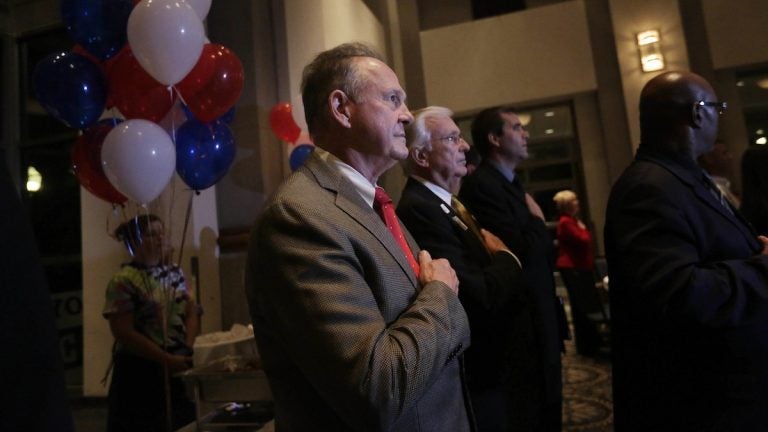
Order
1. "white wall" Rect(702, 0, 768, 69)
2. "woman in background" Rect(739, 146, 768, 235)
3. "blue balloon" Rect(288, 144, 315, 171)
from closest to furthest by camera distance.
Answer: "woman in background" Rect(739, 146, 768, 235), "blue balloon" Rect(288, 144, 315, 171), "white wall" Rect(702, 0, 768, 69)

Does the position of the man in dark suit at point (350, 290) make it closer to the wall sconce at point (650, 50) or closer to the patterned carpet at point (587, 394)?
the patterned carpet at point (587, 394)

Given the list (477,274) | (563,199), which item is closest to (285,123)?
(477,274)

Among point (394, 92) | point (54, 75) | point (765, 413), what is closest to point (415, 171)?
point (394, 92)

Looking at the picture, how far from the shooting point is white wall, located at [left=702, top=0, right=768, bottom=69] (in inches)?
244

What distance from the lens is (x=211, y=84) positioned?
2.55 metres

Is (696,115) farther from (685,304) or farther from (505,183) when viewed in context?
(505,183)

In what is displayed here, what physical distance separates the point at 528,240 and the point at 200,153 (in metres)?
1.81

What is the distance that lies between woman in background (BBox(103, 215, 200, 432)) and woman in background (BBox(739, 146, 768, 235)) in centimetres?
279

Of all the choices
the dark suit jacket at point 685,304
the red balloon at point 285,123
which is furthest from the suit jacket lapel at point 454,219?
the red balloon at point 285,123

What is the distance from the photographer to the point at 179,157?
2588mm

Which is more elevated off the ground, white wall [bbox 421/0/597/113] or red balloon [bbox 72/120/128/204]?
white wall [bbox 421/0/597/113]

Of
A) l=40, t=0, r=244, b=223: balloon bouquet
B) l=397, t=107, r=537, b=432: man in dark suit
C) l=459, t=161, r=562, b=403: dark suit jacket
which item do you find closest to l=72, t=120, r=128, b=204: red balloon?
l=40, t=0, r=244, b=223: balloon bouquet

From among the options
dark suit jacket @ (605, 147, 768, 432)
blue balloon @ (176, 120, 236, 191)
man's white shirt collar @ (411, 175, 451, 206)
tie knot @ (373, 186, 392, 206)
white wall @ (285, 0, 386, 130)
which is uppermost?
white wall @ (285, 0, 386, 130)

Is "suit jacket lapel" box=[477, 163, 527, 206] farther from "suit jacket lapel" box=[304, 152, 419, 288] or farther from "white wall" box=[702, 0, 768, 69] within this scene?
"white wall" box=[702, 0, 768, 69]
